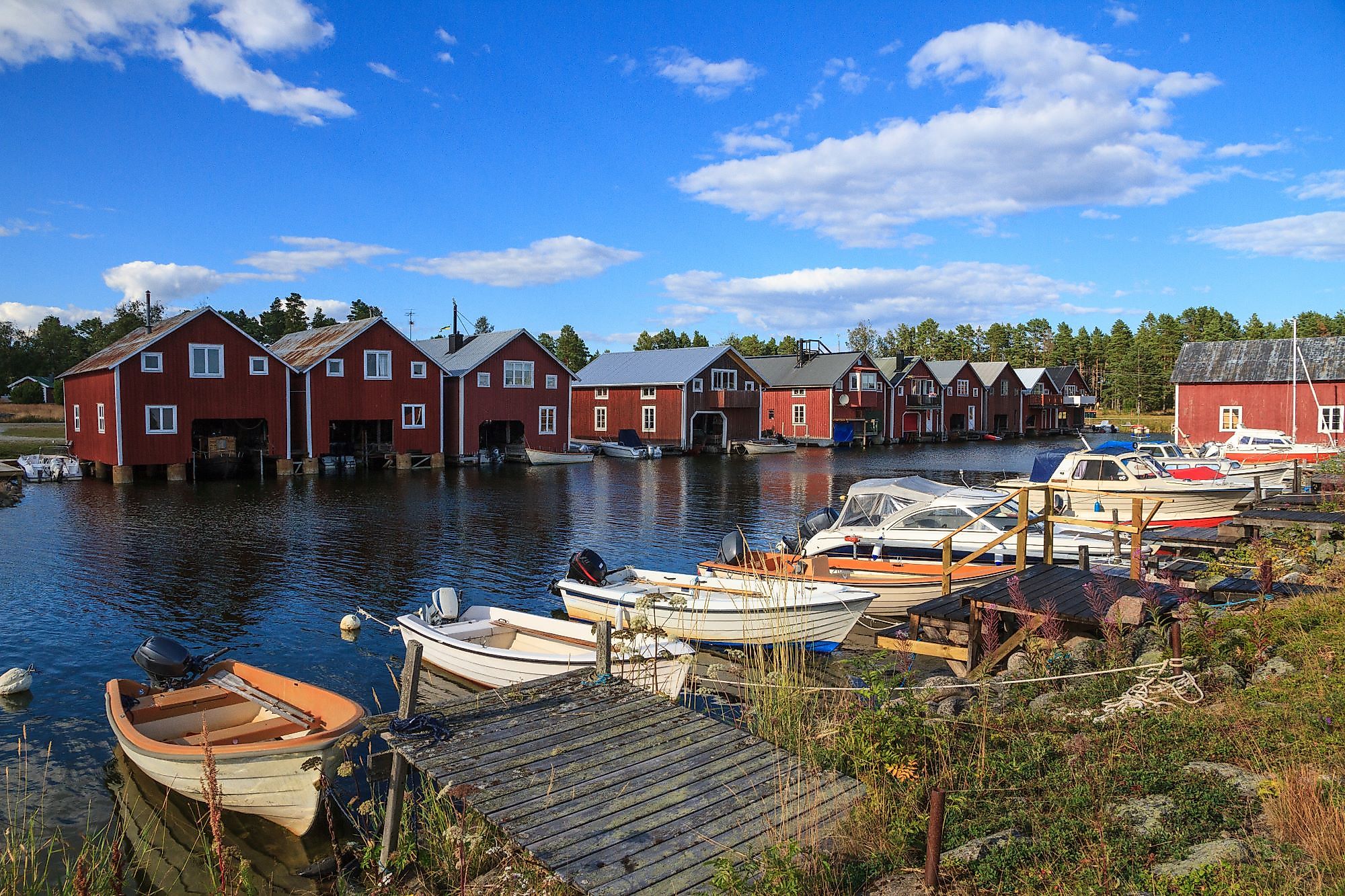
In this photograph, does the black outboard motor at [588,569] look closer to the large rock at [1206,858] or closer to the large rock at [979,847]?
the large rock at [979,847]

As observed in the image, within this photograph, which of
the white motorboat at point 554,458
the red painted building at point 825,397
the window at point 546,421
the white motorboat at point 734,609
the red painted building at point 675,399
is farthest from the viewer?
the red painted building at point 825,397

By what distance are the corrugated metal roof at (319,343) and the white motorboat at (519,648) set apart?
108ft

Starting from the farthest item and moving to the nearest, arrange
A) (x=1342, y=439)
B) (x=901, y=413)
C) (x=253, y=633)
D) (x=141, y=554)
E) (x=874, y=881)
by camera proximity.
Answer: (x=901, y=413), (x=1342, y=439), (x=141, y=554), (x=253, y=633), (x=874, y=881)

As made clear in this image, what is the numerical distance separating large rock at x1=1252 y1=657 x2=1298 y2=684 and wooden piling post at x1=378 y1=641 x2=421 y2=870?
789 cm

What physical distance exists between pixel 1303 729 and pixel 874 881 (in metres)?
3.87

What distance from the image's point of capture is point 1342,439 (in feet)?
148

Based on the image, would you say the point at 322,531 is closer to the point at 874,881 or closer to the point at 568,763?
the point at 568,763

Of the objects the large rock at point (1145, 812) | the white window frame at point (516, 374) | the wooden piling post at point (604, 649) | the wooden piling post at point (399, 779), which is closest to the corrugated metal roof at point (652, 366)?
the white window frame at point (516, 374)

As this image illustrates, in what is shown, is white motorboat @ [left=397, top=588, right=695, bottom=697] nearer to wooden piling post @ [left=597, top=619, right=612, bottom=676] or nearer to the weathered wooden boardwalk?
wooden piling post @ [left=597, top=619, right=612, bottom=676]

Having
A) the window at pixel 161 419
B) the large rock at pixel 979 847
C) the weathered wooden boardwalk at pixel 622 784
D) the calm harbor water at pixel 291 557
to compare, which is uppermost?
the window at pixel 161 419

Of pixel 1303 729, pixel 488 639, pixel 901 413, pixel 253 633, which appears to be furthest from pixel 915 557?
pixel 901 413

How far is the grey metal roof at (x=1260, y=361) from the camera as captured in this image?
46125mm

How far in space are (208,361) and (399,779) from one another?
1525 inches

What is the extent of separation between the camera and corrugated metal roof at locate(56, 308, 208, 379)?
1486 inches
